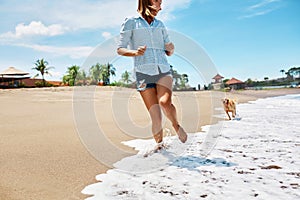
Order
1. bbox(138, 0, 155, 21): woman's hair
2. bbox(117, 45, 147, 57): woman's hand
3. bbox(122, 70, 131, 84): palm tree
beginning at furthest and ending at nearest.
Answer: bbox(122, 70, 131, 84): palm tree
bbox(138, 0, 155, 21): woman's hair
bbox(117, 45, 147, 57): woman's hand

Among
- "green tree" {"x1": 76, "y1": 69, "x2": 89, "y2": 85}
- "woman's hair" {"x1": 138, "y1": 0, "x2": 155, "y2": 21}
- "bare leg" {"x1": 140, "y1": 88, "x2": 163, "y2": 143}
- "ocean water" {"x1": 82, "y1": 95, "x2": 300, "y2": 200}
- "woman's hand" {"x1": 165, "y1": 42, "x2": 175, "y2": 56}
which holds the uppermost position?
"woman's hair" {"x1": 138, "y1": 0, "x2": 155, "y2": 21}

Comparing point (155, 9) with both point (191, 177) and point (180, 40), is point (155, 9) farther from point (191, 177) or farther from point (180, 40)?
point (191, 177)

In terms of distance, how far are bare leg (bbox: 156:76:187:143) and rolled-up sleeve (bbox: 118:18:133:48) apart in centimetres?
51

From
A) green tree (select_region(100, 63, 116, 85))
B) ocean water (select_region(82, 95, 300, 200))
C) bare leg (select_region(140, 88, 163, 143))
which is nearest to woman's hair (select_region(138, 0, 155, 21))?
bare leg (select_region(140, 88, 163, 143))

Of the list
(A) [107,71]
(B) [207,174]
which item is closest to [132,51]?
(A) [107,71]

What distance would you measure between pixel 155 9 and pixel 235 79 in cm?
5394

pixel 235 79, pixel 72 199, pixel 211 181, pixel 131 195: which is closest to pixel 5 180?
pixel 72 199

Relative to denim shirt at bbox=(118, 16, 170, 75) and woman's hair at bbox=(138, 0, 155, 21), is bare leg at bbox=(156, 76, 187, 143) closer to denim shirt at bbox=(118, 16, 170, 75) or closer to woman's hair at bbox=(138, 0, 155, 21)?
denim shirt at bbox=(118, 16, 170, 75)

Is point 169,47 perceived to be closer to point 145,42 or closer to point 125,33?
point 145,42

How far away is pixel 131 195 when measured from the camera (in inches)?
70.3

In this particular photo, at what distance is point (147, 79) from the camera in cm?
265

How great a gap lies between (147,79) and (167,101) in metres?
0.31

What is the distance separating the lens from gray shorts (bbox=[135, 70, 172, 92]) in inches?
104

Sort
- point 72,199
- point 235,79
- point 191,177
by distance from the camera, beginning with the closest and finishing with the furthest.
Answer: point 72,199, point 191,177, point 235,79
